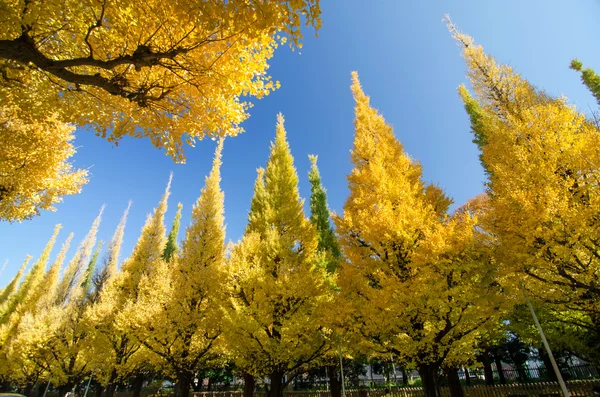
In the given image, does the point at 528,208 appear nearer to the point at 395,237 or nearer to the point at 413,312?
the point at 395,237

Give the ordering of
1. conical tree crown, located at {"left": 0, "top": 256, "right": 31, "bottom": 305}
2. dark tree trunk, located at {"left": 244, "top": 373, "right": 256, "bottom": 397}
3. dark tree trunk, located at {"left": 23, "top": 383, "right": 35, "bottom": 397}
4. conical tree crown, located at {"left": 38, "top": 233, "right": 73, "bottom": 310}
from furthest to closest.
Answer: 1. conical tree crown, located at {"left": 0, "top": 256, "right": 31, "bottom": 305}
2. conical tree crown, located at {"left": 38, "top": 233, "right": 73, "bottom": 310}
3. dark tree trunk, located at {"left": 23, "top": 383, "right": 35, "bottom": 397}
4. dark tree trunk, located at {"left": 244, "top": 373, "right": 256, "bottom": 397}

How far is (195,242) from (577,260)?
47.2 ft

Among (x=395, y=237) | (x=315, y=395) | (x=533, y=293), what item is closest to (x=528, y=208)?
(x=533, y=293)

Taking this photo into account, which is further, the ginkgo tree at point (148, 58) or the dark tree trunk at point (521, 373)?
the dark tree trunk at point (521, 373)

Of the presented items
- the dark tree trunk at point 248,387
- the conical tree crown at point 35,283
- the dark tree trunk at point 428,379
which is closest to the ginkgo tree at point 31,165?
the dark tree trunk at point 248,387

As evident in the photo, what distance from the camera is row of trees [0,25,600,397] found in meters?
6.83

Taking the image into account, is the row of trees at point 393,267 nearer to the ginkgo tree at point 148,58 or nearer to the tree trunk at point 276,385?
the tree trunk at point 276,385

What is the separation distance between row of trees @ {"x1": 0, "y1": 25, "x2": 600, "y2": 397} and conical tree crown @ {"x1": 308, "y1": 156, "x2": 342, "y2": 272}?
0.50 ft

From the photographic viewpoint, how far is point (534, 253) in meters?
6.76

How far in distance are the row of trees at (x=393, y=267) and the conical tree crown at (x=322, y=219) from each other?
0.50 ft

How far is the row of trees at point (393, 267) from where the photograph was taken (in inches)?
269

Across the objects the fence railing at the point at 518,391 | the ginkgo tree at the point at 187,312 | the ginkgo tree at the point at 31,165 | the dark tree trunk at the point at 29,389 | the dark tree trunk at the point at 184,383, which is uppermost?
the ginkgo tree at the point at 31,165

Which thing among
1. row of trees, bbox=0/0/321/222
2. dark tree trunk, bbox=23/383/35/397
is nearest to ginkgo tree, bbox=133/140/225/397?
row of trees, bbox=0/0/321/222

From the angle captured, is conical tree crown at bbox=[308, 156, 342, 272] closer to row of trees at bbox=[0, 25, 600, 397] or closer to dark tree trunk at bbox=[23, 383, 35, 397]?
row of trees at bbox=[0, 25, 600, 397]
